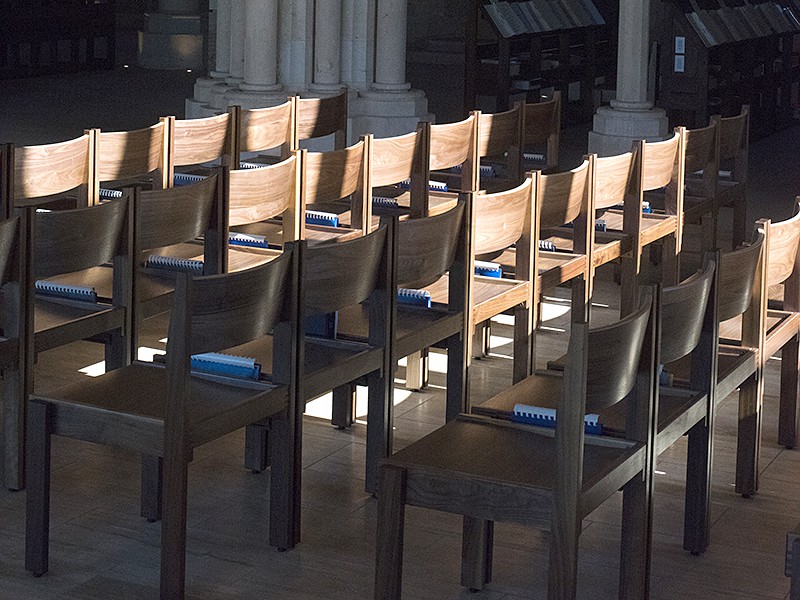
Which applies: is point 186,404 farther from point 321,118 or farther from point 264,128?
point 321,118

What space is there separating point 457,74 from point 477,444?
13.0 meters

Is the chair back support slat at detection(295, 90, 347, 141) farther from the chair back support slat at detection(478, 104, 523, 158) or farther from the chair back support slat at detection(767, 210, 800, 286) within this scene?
the chair back support slat at detection(767, 210, 800, 286)

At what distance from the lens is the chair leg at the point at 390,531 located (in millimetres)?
3055

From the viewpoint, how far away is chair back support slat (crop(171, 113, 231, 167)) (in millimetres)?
5672

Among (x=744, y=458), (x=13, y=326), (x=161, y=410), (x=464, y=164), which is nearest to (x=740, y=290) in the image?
(x=744, y=458)

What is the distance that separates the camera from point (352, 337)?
158 inches

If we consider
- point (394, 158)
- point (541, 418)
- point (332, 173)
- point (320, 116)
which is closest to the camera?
point (541, 418)

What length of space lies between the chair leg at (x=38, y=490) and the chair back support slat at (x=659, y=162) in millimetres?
2845

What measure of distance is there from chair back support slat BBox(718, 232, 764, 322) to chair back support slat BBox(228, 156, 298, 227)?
1.57m

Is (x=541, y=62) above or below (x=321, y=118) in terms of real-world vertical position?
above

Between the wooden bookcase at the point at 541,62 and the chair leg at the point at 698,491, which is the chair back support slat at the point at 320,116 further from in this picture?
the wooden bookcase at the point at 541,62

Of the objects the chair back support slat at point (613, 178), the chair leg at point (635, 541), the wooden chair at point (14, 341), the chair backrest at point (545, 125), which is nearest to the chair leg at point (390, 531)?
the chair leg at point (635, 541)

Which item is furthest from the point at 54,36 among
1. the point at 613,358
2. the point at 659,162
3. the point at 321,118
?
the point at 613,358

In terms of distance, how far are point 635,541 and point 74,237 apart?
5.38ft
